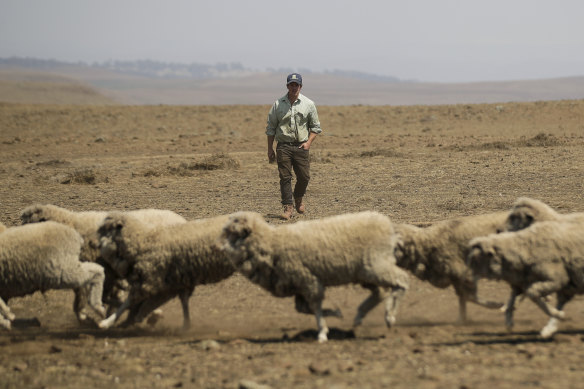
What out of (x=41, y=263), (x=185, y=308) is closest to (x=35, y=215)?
(x=41, y=263)

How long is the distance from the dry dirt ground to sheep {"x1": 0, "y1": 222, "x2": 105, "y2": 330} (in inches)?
20.4

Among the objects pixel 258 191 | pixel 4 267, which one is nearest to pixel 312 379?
pixel 4 267

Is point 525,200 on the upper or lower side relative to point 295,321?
upper

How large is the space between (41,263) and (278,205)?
6854 mm

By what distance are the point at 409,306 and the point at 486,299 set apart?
0.80 m

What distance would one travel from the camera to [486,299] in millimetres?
8461

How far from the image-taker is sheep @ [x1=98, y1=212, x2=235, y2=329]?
8219mm

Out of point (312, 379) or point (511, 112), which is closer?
point (312, 379)

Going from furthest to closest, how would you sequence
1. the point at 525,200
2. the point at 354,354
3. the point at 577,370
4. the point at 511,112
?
the point at 511,112 < the point at 525,200 < the point at 354,354 < the point at 577,370

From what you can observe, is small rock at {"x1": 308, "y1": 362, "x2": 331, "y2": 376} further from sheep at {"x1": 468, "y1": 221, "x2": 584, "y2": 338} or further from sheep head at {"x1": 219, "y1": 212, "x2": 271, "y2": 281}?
sheep at {"x1": 468, "y1": 221, "x2": 584, "y2": 338}

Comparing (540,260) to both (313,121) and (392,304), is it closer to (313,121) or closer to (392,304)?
(392,304)

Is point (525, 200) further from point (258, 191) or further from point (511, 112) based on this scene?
point (511, 112)

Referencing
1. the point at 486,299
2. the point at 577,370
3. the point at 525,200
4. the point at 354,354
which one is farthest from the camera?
the point at 486,299

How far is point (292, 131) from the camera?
12.6 metres
